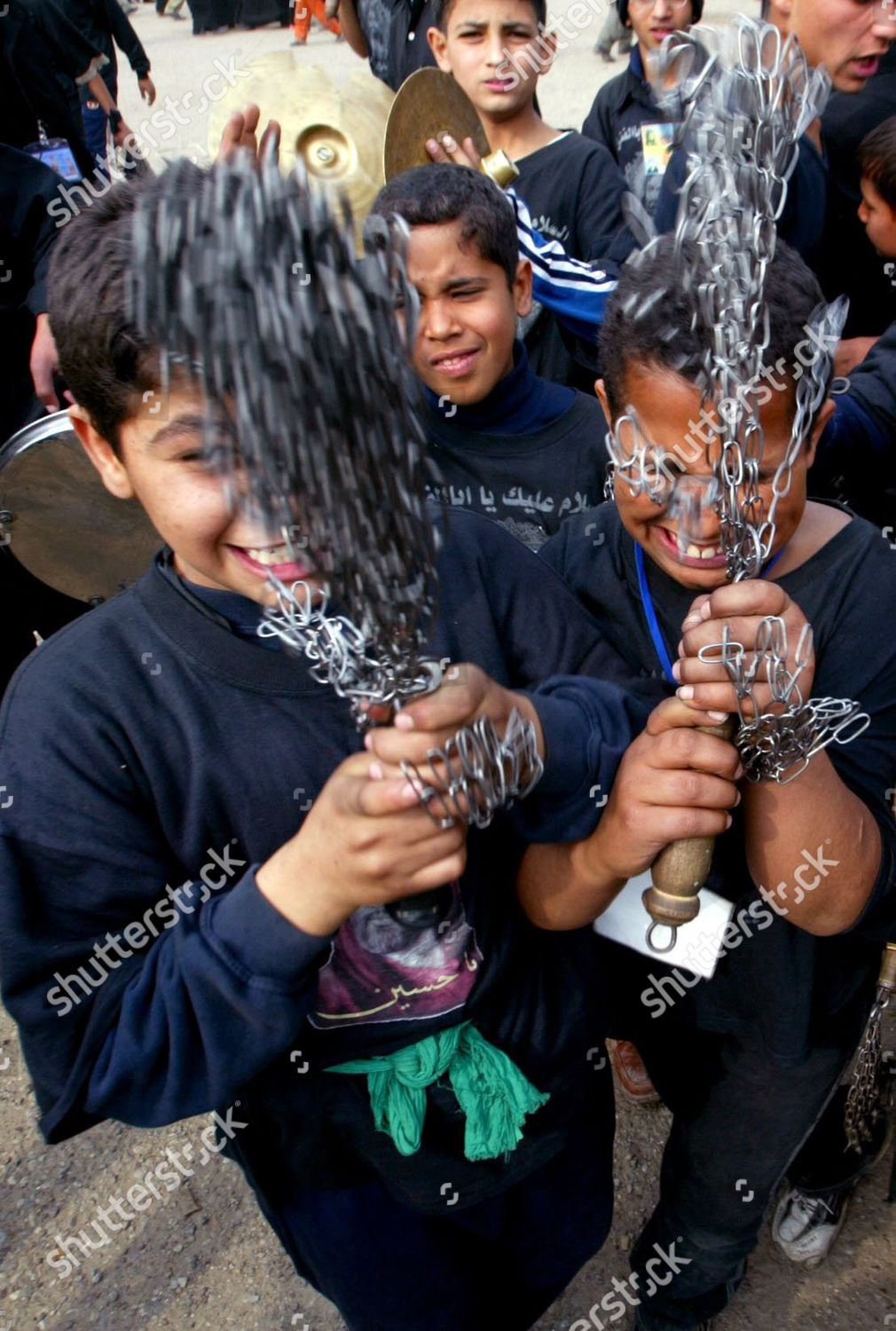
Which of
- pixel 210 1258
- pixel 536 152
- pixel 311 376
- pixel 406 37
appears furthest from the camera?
pixel 406 37

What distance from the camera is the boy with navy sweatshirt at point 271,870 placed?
941 mm

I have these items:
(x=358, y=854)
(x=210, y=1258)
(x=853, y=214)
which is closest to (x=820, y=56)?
(x=853, y=214)

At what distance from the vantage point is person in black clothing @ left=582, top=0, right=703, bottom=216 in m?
3.68

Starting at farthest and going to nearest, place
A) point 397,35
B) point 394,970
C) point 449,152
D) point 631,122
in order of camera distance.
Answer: point 397,35 → point 631,122 → point 449,152 → point 394,970

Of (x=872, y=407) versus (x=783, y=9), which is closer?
(x=872, y=407)

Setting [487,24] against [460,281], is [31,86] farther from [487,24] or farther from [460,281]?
[460,281]

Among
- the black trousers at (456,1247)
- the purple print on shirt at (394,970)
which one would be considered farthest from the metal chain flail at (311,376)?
the black trousers at (456,1247)

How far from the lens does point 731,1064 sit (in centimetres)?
164

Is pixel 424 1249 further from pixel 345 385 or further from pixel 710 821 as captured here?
pixel 345 385

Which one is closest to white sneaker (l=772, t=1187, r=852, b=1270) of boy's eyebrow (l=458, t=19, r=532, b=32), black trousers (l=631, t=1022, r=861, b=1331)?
black trousers (l=631, t=1022, r=861, b=1331)

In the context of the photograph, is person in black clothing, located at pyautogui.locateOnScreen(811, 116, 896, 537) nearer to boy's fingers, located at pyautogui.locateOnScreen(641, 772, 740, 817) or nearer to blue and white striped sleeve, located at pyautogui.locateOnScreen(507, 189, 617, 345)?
blue and white striped sleeve, located at pyautogui.locateOnScreen(507, 189, 617, 345)

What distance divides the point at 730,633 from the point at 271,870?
51 cm

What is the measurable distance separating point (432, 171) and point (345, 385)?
5.38 ft

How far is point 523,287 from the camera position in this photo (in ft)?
7.59
